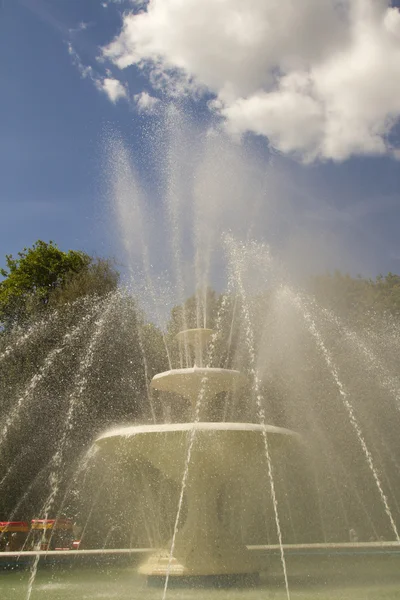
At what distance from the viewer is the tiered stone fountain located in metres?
6.87

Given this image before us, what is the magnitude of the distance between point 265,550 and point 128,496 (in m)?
5.39

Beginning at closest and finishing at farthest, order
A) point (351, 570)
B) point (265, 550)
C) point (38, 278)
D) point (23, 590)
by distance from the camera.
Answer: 1. point (23, 590)
2. point (351, 570)
3. point (265, 550)
4. point (38, 278)

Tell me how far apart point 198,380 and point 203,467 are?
1.60 m

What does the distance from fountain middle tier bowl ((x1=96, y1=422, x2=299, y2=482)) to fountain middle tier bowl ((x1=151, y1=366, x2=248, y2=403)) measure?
1533 millimetres

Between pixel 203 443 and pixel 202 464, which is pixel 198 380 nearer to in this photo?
pixel 202 464

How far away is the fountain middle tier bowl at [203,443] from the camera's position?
680 cm

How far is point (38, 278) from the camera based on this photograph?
22672 mm

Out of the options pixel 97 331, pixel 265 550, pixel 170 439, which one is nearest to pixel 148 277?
pixel 97 331

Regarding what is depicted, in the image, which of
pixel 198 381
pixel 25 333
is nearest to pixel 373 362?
pixel 198 381

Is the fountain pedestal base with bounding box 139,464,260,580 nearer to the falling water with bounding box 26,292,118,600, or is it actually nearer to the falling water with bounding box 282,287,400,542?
the falling water with bounding box 282,287,400,542

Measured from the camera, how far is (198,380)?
28.9ft

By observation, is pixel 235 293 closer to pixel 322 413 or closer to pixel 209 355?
pixel 209 355

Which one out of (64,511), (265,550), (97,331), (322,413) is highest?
(97,331)

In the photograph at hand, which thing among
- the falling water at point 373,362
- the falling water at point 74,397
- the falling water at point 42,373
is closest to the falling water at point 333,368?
the falling water at point 373,362
